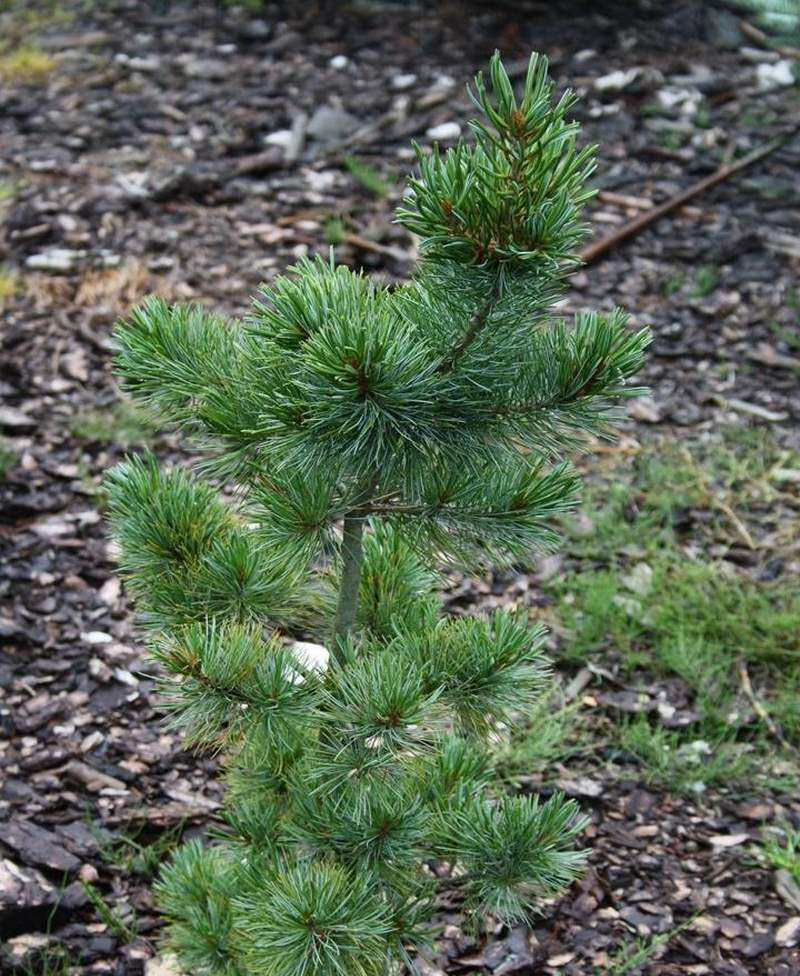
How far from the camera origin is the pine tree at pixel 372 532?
1.45 metres

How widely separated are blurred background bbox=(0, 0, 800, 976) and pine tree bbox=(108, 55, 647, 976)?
9.1 inches

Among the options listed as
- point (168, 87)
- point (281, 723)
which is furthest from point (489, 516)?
point (168, 87)

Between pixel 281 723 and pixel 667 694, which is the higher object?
pixel 281 723

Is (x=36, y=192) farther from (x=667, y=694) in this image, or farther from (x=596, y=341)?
(x=596, y=341)

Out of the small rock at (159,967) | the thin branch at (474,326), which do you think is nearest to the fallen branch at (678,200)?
the small rock at (159,967)

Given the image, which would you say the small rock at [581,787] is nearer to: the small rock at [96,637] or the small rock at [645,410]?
the small rock at [96,637]

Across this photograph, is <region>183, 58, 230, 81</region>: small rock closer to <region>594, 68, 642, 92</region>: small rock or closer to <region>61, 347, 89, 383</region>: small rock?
<region>594, 68, 642, 92</region>: small rock

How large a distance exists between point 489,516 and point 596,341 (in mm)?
297

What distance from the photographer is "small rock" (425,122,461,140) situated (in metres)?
5.82

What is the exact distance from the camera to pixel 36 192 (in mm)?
5465

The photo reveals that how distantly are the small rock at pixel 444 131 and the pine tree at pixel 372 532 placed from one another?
4131 mm

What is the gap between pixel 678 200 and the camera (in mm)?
5457

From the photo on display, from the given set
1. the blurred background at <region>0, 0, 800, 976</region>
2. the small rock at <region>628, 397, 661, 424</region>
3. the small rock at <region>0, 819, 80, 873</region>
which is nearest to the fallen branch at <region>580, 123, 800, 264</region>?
Answer: the blurred background at <region>0, 0, 800, 976</region>

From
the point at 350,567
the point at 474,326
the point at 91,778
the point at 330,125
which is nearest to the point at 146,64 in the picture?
the point at 330,125
